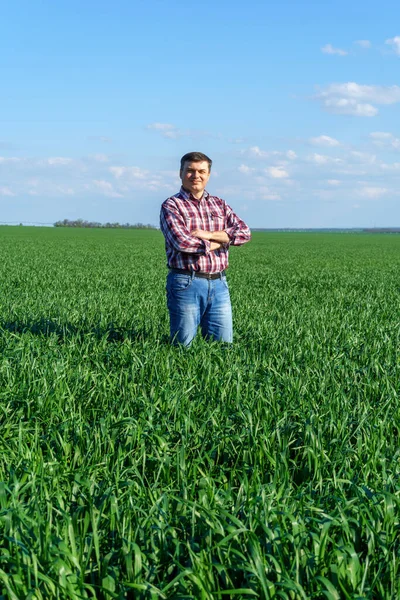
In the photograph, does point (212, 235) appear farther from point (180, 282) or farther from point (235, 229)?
point (180, 282)

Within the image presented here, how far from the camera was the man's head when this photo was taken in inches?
231

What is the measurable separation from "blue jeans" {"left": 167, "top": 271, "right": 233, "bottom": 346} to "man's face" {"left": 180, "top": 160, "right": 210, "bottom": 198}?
2.90 ft

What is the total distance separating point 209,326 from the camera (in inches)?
268

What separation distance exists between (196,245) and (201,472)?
3.10m

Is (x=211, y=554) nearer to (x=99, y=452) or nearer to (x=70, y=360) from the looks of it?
(x=99, y=452)

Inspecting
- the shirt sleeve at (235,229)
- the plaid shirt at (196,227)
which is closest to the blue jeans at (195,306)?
the plaid shirt at (196,227)

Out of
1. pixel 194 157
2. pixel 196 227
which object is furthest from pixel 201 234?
pixel 194 157

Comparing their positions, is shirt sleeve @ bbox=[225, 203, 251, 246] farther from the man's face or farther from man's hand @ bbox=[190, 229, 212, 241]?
the man's face

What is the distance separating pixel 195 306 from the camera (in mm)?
6441

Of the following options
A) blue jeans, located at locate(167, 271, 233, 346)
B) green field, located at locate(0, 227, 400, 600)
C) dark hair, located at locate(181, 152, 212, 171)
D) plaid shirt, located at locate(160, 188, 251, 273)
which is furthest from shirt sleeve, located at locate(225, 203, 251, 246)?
green field, located at locate(0, 227, 400, 600)

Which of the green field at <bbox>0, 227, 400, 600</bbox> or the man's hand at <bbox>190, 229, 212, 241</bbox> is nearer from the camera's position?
the green field at <bbox>0, 227, 400, 600</bbox>

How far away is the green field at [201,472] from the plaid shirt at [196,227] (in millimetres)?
919

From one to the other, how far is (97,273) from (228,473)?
15984 mm

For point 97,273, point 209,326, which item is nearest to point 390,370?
point 209,326
